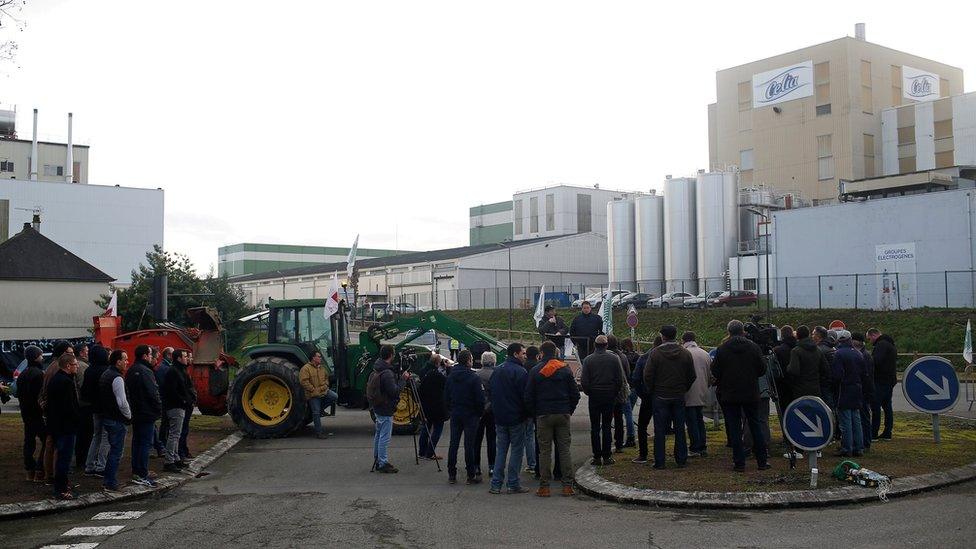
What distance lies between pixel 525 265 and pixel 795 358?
62248mm

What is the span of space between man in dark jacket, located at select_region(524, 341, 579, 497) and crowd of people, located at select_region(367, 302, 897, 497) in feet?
0.04

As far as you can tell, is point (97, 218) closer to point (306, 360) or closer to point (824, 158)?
point (824, 158)

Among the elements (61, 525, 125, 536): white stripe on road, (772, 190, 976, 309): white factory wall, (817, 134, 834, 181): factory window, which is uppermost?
(817, 134, 834, 181): factory window

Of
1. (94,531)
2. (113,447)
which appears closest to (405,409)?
(113,447)

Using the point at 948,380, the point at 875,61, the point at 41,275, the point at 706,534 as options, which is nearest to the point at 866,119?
the point at 875,61

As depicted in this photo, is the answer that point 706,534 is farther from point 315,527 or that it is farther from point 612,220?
point 612,220

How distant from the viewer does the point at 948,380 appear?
1246cm

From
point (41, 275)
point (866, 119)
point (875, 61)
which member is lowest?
point (41, 275)

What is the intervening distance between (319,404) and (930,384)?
10.3 m

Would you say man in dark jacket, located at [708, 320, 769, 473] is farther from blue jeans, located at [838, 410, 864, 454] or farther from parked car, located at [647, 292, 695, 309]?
parked car, located at [647, 292, 695, 309]

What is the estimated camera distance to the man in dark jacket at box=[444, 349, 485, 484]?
12.1 meters

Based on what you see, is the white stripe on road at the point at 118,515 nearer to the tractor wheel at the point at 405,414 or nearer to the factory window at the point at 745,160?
the tractor wheel at the point at 405,414

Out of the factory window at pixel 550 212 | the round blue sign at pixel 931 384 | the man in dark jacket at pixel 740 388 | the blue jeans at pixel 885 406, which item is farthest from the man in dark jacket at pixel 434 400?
the factory window at pixel 550 212

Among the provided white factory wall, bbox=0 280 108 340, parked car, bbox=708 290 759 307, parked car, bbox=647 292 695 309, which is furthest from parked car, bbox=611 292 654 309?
white factory wall, bbox=0 280 108 340
